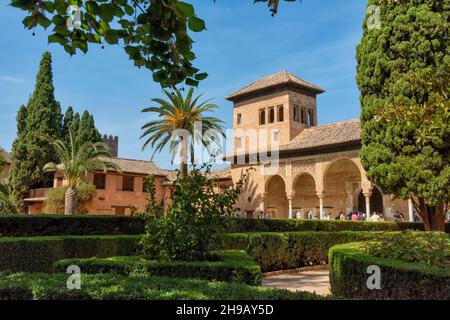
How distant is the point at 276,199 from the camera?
106 feet

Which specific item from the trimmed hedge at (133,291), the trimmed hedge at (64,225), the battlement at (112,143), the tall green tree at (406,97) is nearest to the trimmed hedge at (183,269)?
the trimmed hedge at (133,291)

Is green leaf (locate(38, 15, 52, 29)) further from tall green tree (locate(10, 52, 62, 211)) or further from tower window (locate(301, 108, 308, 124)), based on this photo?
tall green tree (locate(10, 52, 62, 211))

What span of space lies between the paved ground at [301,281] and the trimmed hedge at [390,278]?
72.2 inches

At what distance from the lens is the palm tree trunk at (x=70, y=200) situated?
2786 centimetres

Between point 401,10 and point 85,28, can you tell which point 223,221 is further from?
point 401,10

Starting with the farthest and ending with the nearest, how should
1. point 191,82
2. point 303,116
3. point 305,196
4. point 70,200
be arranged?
point 303,116 → point 305,196 → point 70,200 → point 191,82

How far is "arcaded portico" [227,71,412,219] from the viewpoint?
86.2 ft

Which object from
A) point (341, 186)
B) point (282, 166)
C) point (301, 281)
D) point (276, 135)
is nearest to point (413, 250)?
point (301, 281)

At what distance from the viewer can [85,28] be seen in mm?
4066

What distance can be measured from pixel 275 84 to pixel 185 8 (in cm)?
2958

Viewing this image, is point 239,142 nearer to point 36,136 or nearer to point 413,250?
point 36,136

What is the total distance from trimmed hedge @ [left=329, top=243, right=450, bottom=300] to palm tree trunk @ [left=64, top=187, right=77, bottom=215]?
23566 mm

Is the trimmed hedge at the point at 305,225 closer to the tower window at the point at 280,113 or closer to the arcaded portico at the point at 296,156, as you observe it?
A: the arcaded portico at the point at 296,156

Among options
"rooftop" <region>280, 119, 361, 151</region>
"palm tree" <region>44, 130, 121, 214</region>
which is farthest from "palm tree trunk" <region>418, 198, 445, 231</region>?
"palm tree" <region>44, 130, 121, 214</region>
